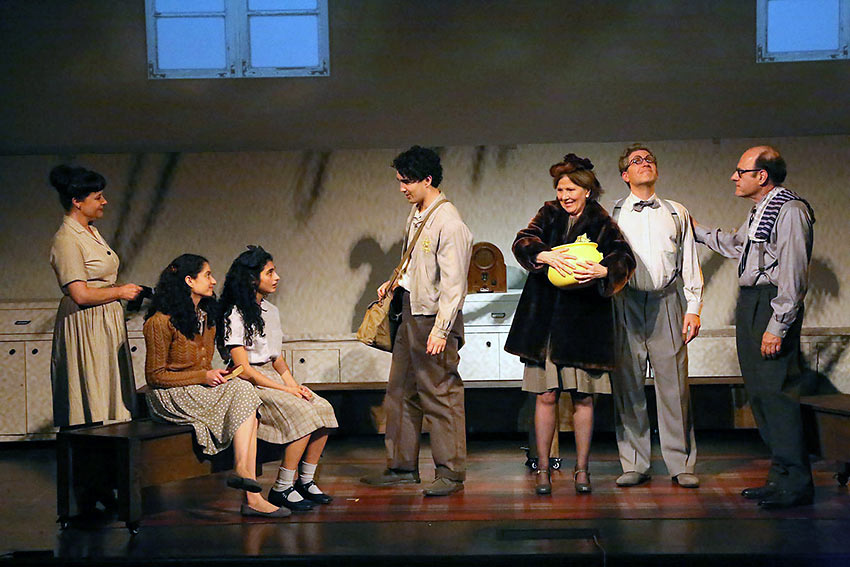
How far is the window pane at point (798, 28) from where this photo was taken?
601 centimetres

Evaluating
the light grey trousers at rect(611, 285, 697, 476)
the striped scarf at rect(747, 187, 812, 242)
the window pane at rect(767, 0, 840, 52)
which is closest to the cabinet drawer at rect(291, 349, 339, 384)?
the light grey trousers at rect(611, 285, 697, 476)

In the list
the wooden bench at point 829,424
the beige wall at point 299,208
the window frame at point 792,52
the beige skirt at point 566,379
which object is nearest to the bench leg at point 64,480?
the beige skirt at point 566,379

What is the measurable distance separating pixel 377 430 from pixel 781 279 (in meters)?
3.12

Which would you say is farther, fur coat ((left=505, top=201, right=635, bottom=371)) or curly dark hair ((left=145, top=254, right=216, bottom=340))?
fur coat ((left=505, top=201, right=635, bottom=371))

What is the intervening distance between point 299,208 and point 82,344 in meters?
2.78

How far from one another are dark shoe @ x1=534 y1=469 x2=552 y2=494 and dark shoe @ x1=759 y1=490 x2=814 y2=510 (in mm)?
922

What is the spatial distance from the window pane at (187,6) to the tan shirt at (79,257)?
239 centimetres

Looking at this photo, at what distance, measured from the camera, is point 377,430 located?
244 inches

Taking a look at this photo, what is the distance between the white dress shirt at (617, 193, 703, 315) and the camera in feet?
14.2

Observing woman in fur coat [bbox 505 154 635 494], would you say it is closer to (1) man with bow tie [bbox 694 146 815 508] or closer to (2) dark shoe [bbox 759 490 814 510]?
(1) man with bow tie [bbox 694 146 815 508]

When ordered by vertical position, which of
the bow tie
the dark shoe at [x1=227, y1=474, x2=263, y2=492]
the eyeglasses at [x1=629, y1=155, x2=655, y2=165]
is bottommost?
the dark shoe at [x1=227, y1=474, x2=263, y2=492]

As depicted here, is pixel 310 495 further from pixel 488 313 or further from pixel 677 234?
pixel 488 313

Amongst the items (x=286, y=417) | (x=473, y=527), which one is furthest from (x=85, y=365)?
(x=473, y=527)

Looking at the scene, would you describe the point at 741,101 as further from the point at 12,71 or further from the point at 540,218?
the point at 12,71
